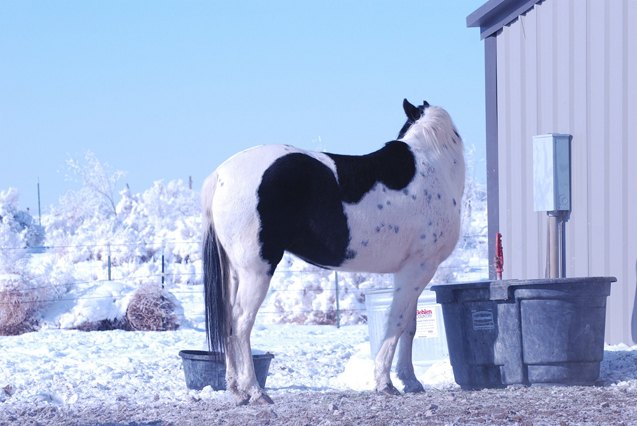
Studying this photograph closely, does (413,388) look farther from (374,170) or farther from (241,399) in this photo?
(374,170)

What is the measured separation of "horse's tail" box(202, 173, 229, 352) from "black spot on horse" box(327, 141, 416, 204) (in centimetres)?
86

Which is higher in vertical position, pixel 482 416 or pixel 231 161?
pixel 231 161

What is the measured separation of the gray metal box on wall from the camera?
8734 mm

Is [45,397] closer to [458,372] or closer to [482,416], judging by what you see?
[458,372]

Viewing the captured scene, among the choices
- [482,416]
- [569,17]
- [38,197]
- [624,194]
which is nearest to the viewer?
[482,416]

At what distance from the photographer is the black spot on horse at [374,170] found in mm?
6461

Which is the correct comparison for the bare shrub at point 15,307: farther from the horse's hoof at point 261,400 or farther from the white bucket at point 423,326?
the horse's hoof at point 261,400

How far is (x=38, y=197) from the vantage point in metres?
43.5

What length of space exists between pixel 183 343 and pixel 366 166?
618cm

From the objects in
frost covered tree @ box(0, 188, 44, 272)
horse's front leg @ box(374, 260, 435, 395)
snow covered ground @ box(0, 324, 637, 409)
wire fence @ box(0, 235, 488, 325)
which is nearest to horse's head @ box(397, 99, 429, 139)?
horse's front leg @ box(374, 260, 435, 395)

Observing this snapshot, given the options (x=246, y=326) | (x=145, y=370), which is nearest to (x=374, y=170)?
(x=246, y=326)

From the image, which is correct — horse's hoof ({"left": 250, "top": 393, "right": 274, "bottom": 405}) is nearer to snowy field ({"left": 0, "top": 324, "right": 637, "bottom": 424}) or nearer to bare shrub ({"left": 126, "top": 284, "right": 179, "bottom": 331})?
snowy field ({"left": 0, "top": 324, "right": 637, "bottom": 424})

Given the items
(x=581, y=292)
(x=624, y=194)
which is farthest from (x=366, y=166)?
(x=624, y=194)

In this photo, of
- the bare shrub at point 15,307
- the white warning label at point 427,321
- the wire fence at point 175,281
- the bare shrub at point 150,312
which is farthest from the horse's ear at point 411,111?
the bare shrub at point 15,307
